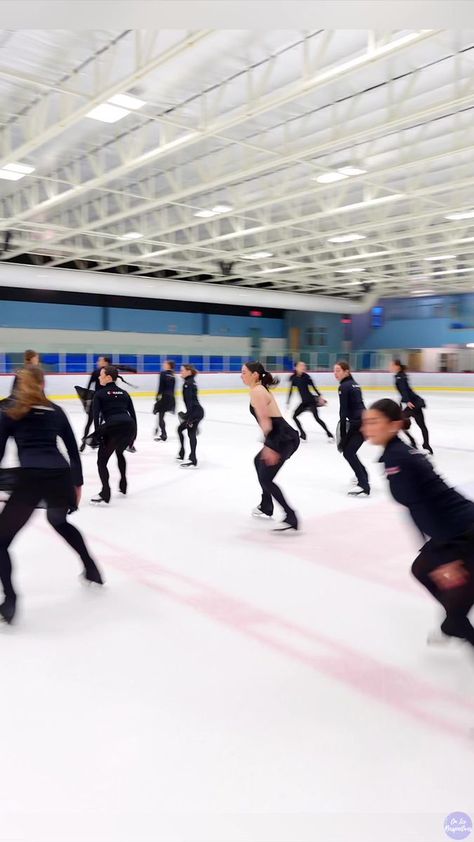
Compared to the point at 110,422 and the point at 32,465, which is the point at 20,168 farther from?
the point at 32,465

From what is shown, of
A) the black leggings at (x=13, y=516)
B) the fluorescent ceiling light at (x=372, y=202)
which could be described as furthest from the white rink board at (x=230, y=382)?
the black leggings at (x=13, y=516)

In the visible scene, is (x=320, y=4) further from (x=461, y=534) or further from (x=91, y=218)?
(x=91, y=218)

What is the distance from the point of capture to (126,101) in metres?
8.70

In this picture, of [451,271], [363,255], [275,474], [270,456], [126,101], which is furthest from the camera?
[451,271]

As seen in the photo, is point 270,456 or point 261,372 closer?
point 270,456

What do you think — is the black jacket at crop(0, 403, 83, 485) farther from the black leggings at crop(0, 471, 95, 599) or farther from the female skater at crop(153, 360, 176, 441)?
the female skater at crop(153, 360, 176, 441)

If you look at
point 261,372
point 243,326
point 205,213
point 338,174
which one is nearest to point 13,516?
point 261,372

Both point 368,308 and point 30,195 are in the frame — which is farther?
point 368,308

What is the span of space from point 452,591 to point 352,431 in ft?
12.7

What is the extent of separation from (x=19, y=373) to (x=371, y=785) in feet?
8.07

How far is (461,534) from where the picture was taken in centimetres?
232

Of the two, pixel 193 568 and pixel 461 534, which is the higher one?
pixel 461 534

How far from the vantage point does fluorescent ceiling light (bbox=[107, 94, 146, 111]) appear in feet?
28.2

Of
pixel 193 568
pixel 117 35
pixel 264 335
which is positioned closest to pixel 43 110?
pixel 117 35
